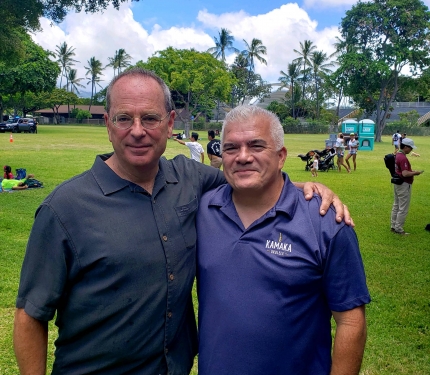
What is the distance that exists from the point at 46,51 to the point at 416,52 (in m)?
40.4

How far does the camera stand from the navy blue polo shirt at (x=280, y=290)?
2.02 meters

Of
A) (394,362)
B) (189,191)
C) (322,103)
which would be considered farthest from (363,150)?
(322,103)

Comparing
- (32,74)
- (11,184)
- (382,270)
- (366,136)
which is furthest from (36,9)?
(32,74)

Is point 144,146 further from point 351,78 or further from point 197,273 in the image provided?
point 351,78

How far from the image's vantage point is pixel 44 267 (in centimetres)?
189

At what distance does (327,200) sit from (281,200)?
0.21 m

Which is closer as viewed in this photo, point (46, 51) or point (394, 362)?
point (394, 362)

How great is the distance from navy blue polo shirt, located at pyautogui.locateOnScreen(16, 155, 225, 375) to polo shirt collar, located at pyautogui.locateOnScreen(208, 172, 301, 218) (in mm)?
289

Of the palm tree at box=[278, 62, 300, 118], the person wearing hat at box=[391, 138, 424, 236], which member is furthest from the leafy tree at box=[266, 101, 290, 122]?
the person wearing hat at box=[391, 138, 424, 236]

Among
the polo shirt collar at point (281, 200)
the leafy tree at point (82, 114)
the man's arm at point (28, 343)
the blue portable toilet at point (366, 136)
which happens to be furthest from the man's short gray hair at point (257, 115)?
the leafy tree at point (82, 114)

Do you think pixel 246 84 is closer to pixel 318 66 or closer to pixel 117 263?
pixel 318 66

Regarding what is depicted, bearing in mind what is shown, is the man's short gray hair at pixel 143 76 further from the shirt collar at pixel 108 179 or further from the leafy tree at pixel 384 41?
the leafy tree at pixel 384 41

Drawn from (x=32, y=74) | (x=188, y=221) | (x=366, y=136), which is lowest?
(x=366, y=136)

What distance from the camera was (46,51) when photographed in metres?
54.0
